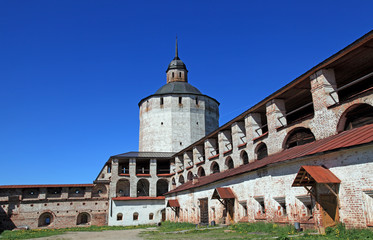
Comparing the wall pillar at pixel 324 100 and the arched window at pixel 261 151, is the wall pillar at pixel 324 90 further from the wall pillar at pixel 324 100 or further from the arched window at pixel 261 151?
the arched window at pixel 261 151

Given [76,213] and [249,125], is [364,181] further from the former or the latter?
[76,213]

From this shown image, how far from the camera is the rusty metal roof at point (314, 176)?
11.7m

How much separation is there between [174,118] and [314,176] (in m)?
32.7

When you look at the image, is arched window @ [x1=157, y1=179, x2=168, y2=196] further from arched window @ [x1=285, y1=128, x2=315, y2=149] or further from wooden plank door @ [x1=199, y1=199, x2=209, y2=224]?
arched window @ [x1=285, y1=128, x2=315, y2=149]

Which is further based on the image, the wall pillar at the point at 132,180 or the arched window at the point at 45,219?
the wall pillar at the point at 132,180

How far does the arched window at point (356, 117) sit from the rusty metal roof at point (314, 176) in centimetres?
394

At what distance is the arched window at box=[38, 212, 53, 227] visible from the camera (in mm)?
33875

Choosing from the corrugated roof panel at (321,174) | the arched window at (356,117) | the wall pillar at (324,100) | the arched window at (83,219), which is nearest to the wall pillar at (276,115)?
the wall pillar at (324,100)

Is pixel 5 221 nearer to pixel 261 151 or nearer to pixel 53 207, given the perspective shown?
pixel 53 207

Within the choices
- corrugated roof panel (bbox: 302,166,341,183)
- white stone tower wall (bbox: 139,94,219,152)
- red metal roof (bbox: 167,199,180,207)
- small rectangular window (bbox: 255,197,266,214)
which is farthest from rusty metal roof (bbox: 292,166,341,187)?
white stone tower wall (bbox: 139,94,219,152)

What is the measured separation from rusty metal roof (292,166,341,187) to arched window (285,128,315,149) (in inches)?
204

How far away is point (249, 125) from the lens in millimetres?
22875

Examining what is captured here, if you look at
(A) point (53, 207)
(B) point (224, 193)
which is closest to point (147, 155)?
(A) point (53, 207)

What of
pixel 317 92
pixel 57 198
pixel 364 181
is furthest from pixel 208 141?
pixel 364 181
